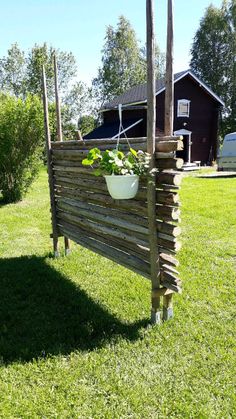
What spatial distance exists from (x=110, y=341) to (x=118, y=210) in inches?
58.6

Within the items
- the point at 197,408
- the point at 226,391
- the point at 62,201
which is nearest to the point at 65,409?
the point at 197,408

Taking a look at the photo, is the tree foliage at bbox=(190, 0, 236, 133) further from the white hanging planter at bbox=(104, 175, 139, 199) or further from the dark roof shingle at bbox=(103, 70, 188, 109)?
the white hanging planter at bbox=(104, 175, 139, 199)

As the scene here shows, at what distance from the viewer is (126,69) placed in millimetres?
35219

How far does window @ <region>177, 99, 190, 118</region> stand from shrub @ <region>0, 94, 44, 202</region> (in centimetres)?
1432

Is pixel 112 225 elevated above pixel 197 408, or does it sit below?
above

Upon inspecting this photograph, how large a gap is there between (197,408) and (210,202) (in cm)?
790

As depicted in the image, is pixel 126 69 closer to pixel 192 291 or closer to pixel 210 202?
pixel 210 202

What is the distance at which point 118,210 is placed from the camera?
13.6 feet

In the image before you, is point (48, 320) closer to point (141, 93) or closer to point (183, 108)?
point (141, 93)

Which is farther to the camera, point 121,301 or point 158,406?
point 121,301

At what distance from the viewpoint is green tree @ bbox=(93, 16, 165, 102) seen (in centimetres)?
3478

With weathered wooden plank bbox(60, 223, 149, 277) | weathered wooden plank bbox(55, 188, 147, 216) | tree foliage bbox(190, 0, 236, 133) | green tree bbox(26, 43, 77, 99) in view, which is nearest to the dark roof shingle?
green tree bbox(26, 43, 77, 99)

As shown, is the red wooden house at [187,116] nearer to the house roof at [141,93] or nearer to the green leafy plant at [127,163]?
the house roof at [141,93]

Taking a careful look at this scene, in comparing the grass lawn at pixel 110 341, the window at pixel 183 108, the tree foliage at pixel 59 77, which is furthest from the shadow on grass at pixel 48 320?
the tree foliage at pixel 59 77
